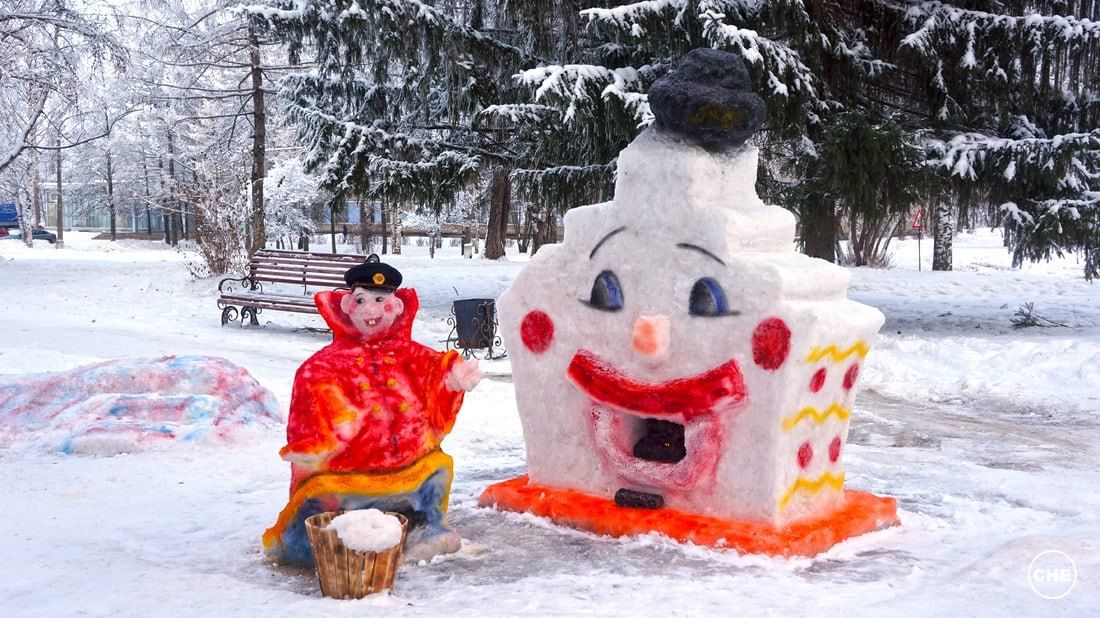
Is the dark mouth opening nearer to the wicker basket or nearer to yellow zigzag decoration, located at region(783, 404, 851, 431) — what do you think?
yellow zigzag decoration, located at region(783, 404, 851, 431)

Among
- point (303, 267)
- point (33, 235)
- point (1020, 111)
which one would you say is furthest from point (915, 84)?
point (33, 235)

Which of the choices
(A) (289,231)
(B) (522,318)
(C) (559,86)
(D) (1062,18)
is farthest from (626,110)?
(A) (289,231)

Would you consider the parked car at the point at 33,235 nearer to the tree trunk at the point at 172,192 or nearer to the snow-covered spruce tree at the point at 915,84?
the tree trunk at the point at 172,192

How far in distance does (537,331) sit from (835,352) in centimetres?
151

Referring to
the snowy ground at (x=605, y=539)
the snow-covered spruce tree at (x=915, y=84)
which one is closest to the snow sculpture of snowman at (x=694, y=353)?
the snowy ground at (x=605, y=539)

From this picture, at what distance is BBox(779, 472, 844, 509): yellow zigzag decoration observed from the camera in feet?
A: 16.1

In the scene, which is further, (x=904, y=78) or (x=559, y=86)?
(x=904, y=78)

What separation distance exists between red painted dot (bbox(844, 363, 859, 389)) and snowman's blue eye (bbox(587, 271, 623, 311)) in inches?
47.0

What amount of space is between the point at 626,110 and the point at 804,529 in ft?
23.6

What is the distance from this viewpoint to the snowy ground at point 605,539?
3988mm

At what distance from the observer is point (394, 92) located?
1498 cm

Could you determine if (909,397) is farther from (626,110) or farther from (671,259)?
(671,259)

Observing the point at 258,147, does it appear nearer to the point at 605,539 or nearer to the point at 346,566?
the point at 605,539

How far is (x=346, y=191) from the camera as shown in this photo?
13.9 metres
